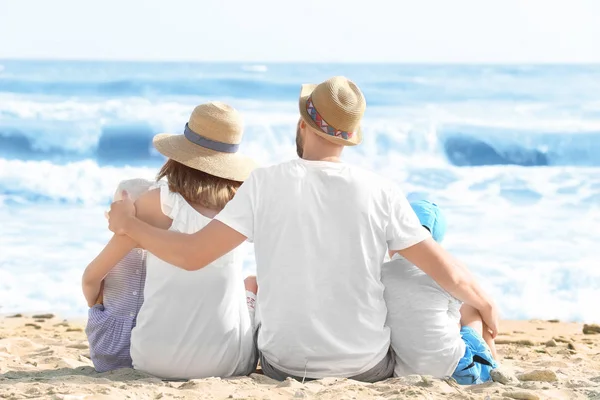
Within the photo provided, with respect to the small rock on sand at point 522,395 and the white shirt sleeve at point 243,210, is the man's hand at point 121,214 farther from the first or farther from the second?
the small rock on sand at point 522,395

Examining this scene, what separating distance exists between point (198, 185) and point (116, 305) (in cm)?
60

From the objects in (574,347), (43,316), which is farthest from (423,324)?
(43,316)

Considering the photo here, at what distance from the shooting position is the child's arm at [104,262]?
3.23 metres

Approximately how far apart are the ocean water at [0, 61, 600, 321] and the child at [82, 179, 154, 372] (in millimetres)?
3081

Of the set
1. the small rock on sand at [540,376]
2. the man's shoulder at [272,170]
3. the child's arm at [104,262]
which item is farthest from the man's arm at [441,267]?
the child's arm at [104,262]

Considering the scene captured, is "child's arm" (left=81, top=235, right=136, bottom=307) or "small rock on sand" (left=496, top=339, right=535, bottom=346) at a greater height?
"child's arm" (left=81, top=235, right=136, bottom=307)

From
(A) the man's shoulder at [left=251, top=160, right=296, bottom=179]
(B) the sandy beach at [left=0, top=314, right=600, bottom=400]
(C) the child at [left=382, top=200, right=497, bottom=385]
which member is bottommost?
(B) the sandy beach at [left=0, top=314, right=600, bottom=400]

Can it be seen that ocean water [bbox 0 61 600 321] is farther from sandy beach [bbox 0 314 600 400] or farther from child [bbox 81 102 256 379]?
child [bbox 81 102 256 379]

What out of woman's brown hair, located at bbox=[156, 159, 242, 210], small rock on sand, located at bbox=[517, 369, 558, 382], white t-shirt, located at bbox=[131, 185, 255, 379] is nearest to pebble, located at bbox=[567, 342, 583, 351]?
small rock on sand, located at bbox=[517, 369, 558, 382]

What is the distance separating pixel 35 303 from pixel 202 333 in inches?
147

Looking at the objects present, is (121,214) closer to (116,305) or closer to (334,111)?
(116,305)

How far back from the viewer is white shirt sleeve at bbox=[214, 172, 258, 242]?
117 inches

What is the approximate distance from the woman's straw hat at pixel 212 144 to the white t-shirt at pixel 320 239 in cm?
29

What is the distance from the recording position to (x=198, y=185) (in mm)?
3256
